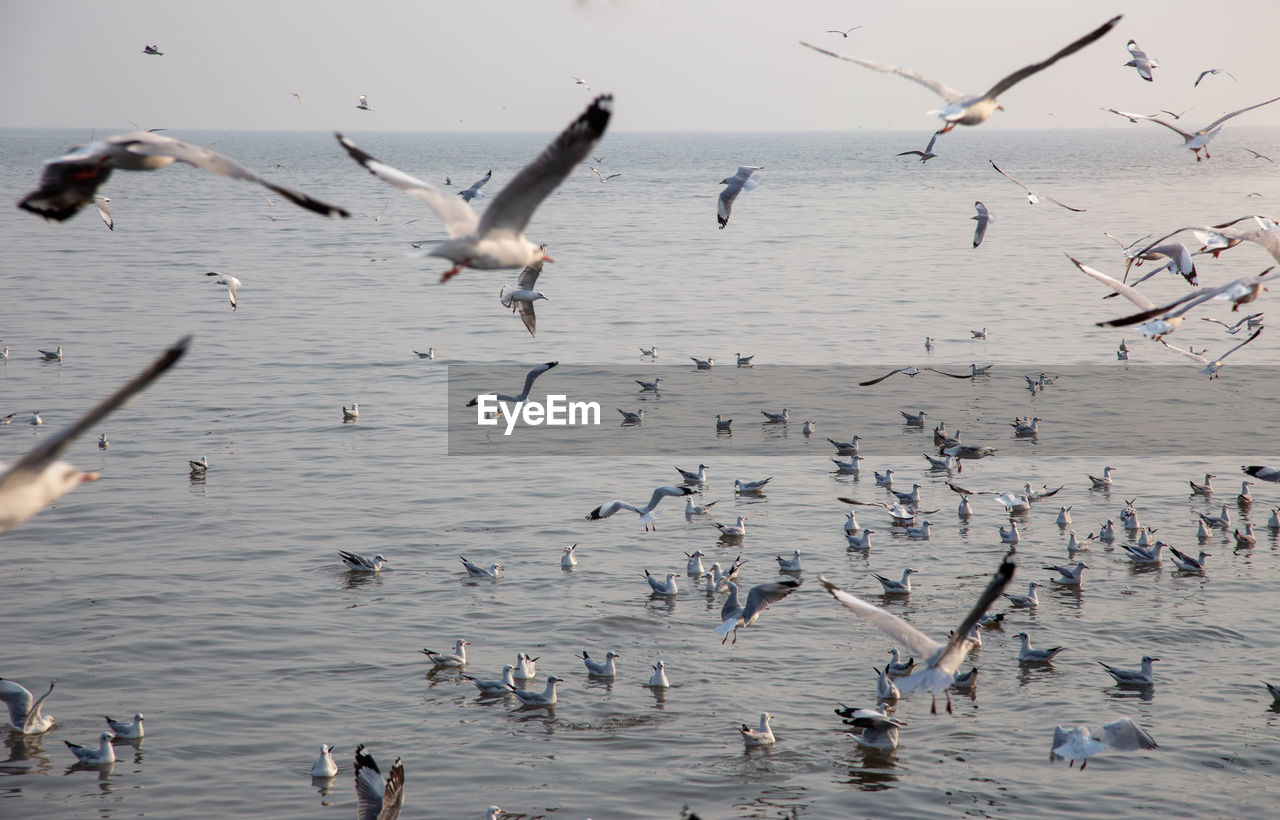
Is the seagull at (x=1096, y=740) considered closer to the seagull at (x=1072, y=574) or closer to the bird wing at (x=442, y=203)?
the seagull at (x=1072, y=574)

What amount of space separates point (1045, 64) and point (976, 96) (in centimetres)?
108

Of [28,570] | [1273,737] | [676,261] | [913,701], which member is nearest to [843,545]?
[913,701]

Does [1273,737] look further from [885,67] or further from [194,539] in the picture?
[194,539]

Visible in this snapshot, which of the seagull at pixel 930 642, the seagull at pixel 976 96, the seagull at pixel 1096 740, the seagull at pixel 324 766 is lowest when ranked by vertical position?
the seagull at pixel 324 766

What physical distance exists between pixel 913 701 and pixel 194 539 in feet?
34.9

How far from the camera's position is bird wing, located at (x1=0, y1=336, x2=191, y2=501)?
4.60 metres

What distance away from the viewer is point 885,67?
949cm

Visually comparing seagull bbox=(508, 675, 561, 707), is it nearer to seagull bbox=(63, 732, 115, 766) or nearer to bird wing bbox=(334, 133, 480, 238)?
seagull bbox=(63, 732, 115, 766)

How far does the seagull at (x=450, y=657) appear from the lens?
12672mm

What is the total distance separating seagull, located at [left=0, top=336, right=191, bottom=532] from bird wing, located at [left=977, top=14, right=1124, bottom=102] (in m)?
5.90

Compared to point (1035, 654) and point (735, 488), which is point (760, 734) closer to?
point (1035, 654)

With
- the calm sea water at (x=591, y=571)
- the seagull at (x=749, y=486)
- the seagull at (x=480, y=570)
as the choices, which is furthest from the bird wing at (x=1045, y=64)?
the seagull at (x=749, y=486)

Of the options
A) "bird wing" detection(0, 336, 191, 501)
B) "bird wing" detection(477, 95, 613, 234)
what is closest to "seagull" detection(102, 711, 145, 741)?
"bird wing" detection(0, 336, 191, 501)

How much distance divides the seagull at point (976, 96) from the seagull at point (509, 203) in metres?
2.06
